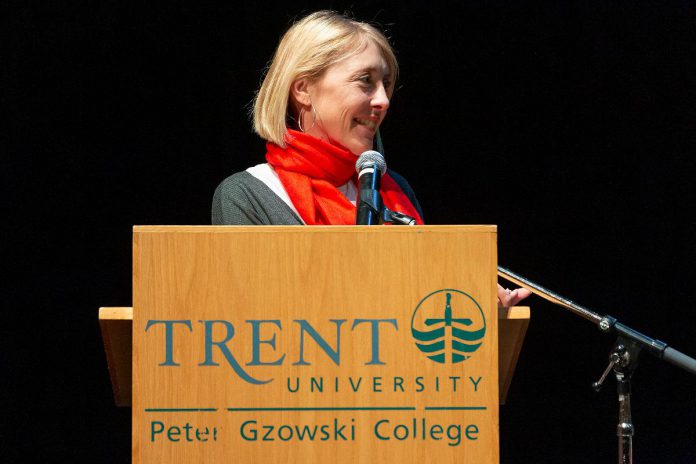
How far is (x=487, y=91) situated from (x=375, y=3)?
0.45 meters

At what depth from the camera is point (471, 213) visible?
136 inches

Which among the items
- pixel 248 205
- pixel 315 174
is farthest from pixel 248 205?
pixel 315 174

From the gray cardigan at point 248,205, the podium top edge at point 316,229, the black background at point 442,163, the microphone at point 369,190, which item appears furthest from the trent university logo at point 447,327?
the black background at point 442,163

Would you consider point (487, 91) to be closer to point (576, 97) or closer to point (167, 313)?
point (576, 97)

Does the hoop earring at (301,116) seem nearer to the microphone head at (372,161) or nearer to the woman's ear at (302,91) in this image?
the woman's ear at (302,91)

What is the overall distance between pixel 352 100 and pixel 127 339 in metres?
0.85

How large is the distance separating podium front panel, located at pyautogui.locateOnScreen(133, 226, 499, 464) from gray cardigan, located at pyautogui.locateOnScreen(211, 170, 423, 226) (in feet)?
1.98

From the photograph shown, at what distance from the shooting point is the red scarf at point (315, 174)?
2.41 meters

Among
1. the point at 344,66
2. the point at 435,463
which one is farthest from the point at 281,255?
the point at 344,66

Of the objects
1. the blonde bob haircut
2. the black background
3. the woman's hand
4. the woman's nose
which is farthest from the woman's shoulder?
the black background

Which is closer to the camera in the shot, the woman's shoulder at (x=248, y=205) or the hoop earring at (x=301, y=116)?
the woman's shoulder at (x=248, y=205)

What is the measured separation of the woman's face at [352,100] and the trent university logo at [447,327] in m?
0.81

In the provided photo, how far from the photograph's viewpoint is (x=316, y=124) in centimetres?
253

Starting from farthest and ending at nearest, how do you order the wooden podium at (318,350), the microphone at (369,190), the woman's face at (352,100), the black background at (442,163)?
the black background at (442,163)
the woman's face at (352,100)
the microphone at (369,190)
the wooden podium at (318,350)
